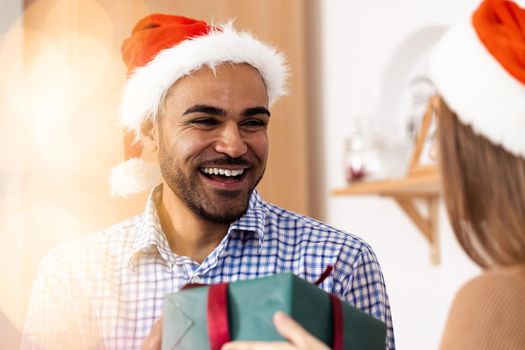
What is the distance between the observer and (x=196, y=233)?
1.50 metres

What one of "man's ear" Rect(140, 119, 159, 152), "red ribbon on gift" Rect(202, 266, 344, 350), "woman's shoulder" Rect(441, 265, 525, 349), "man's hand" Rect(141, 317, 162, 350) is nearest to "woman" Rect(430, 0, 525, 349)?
"woman's shoulder" Rect(441, 265, 525, 349)

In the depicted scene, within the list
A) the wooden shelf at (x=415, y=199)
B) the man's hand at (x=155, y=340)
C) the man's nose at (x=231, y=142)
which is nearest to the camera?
the man's hand at (x=155, y=340)

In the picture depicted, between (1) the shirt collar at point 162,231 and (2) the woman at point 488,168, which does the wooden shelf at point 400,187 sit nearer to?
(1) the shirt collar at point 162,231

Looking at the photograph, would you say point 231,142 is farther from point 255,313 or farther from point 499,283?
point 499,283

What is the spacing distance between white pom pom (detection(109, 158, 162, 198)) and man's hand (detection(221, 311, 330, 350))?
2.15ft

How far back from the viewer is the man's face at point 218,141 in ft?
4.78

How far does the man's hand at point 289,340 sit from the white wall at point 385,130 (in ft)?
4.33

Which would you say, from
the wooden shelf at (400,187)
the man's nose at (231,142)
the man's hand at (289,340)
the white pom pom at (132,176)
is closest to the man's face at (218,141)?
the man's nose at (231,142)

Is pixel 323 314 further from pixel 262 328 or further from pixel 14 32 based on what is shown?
pixel 14 32

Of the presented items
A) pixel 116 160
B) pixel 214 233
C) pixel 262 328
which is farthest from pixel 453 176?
pixel 116 160

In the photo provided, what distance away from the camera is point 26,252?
2.14m

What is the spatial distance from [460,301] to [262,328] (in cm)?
24

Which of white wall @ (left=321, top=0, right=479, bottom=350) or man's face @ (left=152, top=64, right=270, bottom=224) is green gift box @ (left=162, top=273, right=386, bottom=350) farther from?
white wall @ (left=321, top=0, right=479, bottom=350)

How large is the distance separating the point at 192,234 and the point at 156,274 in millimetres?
95
